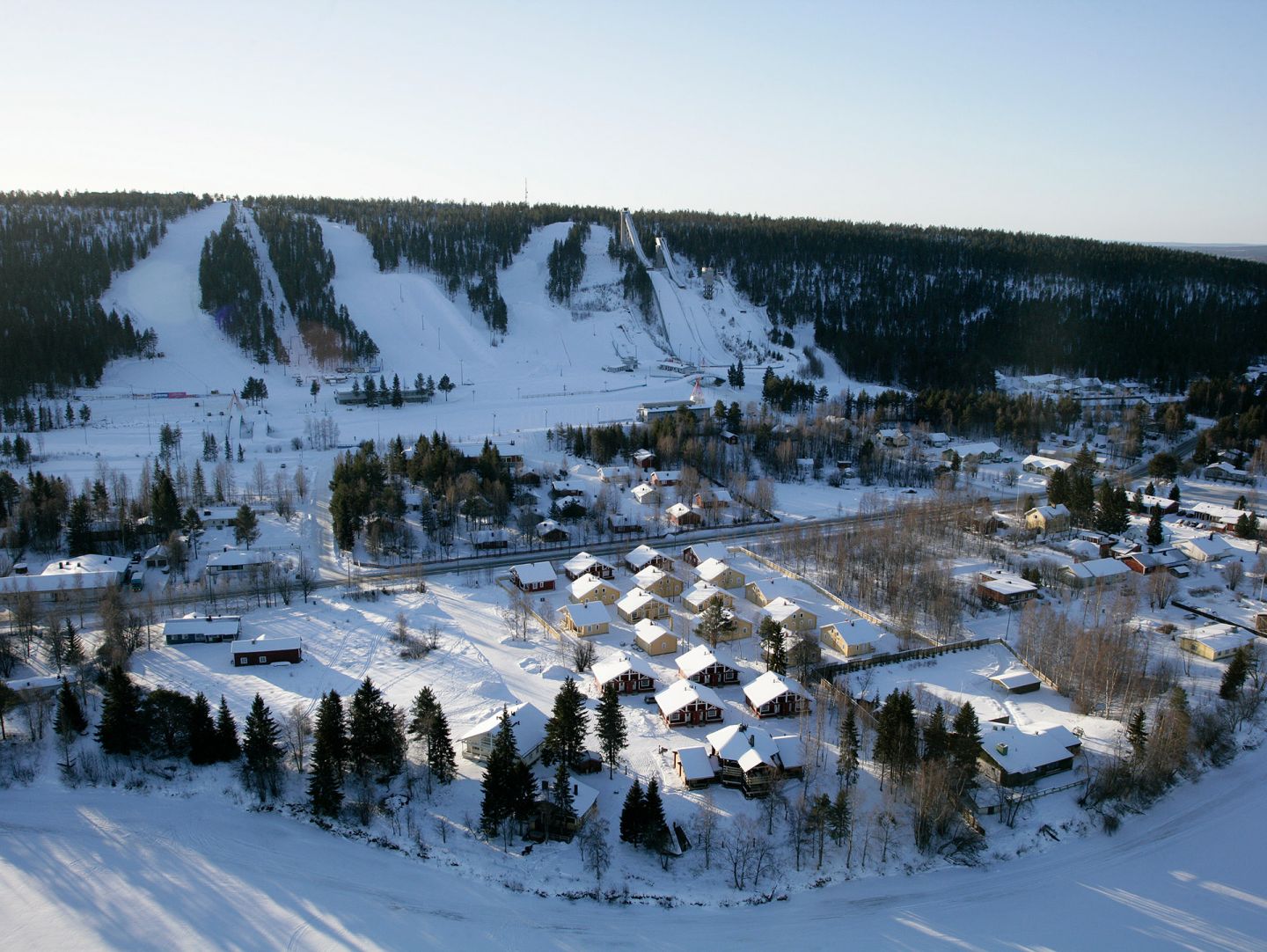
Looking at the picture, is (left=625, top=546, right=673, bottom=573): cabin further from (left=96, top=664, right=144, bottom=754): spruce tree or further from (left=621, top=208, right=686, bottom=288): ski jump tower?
(left=621, top=208, right=686, bottom=288): ski jump tower

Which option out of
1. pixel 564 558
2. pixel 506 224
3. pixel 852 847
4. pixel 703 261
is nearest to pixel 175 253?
pixel 506 224

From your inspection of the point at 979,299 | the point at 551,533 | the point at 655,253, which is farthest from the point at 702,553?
the point at 979,299

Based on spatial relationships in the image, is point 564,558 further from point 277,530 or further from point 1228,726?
point 1228,726

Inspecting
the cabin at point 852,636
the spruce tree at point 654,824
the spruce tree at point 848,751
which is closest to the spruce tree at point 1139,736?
the spruce tree at point 848,751

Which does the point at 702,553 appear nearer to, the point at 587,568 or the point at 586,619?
the point at 587,568

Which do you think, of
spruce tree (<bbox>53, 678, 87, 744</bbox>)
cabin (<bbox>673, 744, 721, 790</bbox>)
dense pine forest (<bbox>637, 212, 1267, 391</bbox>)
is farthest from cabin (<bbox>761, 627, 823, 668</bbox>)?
dense pine forest (<bbox>637, 212, 1267, 391</bbox>)
